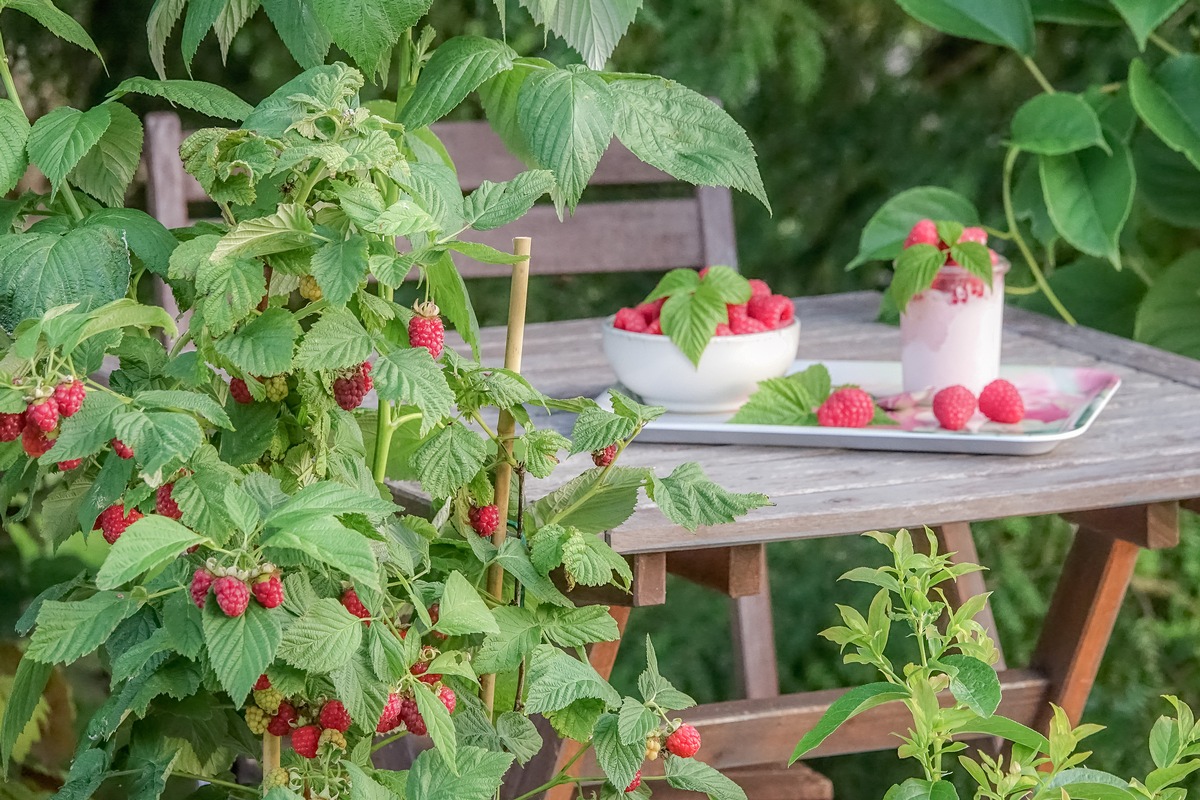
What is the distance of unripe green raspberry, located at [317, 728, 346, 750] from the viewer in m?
0.79

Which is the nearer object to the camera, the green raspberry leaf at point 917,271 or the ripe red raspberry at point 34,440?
the ripe red raspberry at point 34,440

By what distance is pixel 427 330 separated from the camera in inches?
30.3

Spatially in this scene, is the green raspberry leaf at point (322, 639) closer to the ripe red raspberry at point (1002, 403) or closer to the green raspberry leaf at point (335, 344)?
the green raspberry leaf at point (335, 344)

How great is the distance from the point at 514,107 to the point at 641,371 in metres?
0.39

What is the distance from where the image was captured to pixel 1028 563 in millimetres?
2574

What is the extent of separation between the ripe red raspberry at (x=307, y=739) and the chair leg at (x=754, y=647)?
3.96ft

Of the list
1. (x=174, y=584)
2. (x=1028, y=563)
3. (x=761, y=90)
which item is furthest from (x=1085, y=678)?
(x=761, y=90)

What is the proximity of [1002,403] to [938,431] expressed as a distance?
0.07m

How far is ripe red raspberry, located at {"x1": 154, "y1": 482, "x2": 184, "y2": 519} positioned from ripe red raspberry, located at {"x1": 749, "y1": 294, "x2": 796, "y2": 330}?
64 cm

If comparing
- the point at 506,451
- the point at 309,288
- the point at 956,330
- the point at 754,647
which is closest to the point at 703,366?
the point at 956,330

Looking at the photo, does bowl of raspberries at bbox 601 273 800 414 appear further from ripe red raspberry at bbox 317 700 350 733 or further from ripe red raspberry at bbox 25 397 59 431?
ripe red raspberry at bbox 25 397 59 431

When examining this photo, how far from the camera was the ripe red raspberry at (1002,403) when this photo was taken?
1169mm

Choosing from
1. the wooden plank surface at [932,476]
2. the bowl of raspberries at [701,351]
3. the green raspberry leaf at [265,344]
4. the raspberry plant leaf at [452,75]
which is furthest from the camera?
the bowl of raspberries at [701,351]

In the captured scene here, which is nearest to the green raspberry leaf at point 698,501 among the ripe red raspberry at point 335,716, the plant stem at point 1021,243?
the ripe red raspberry at point 335,716
